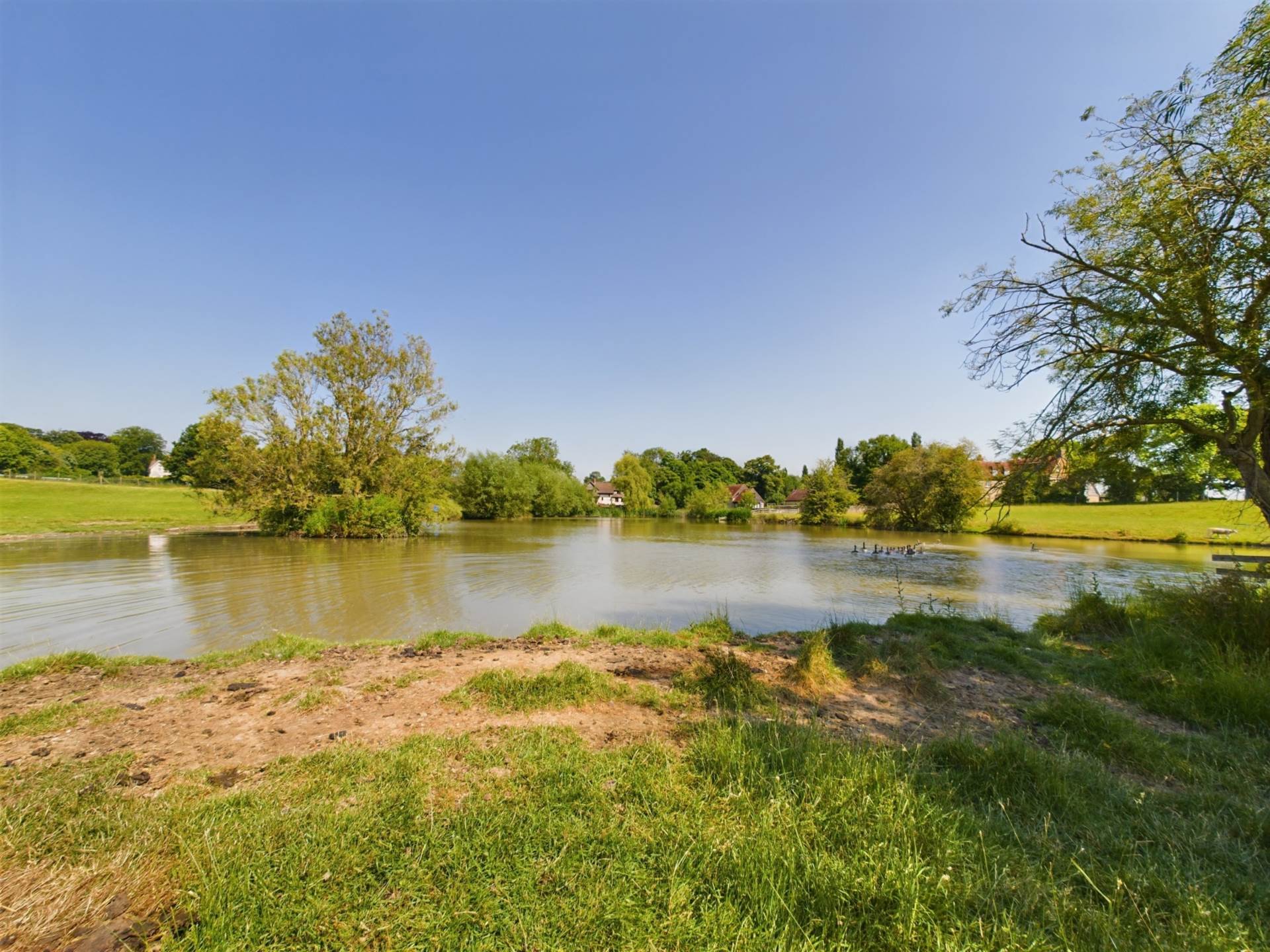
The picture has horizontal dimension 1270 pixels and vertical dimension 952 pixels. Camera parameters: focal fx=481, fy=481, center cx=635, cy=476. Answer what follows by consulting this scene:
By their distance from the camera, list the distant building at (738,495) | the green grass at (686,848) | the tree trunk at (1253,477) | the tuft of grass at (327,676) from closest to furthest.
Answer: the green grass at (686,848)
the tuft of grass at (327,676)
the tree trunk at (1253,477)
the distant building at (738,495)

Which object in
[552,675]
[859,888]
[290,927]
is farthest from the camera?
[552,675]

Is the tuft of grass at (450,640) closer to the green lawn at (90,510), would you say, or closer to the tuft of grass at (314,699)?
the tuft of grass at (314,699)

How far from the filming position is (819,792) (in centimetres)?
307

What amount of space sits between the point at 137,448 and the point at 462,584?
436ft

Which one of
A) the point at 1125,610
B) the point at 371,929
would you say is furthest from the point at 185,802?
the point at 1125,610

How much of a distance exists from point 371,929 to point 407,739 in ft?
6.71

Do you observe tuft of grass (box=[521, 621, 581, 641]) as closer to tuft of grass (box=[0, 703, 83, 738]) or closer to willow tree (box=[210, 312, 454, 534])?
tuft of grass (box=[0, 703, 83, 738])

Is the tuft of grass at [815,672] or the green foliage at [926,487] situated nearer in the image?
the tuft of grass at [815,672]

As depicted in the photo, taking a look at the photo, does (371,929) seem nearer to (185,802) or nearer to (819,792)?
(185,802)

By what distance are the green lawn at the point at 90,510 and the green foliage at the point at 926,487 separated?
5347cm

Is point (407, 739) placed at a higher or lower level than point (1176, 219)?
lower

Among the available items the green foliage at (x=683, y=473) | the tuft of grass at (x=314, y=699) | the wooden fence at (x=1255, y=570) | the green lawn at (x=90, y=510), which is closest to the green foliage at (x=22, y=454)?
the green lawn at (x=90, y=510)

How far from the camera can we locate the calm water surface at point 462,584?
32.1 ft

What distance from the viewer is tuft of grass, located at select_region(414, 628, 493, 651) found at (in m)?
7.36
